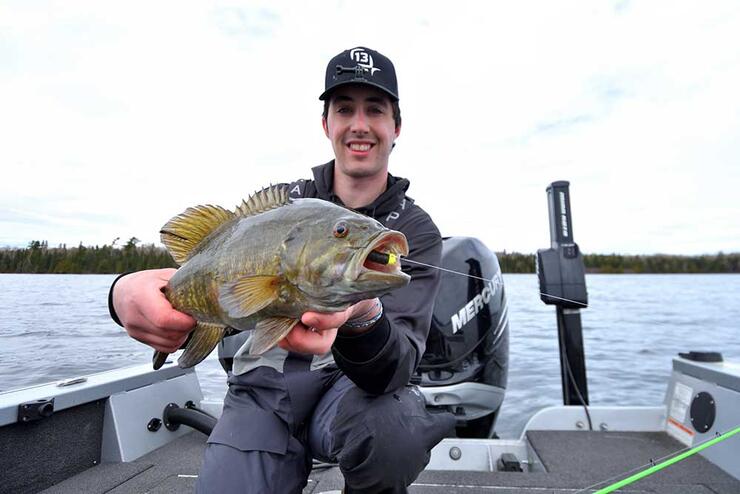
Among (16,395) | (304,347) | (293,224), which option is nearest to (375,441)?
(304,347)

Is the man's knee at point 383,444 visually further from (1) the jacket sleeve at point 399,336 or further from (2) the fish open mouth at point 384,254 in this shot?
(2) the fish open mouth at point 384,254

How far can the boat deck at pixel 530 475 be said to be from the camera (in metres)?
3.53

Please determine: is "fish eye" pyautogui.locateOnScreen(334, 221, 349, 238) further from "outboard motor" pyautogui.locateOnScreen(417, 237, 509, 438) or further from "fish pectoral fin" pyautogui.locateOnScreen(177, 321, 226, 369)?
"outboard motor" pyautogui.locateOnScreen(417, 237, 509, 438)

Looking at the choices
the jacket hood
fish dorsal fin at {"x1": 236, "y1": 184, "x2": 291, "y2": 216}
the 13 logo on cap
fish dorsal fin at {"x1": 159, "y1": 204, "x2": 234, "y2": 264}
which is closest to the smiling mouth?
the jacket hood

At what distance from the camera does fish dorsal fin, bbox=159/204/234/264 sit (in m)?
2.28

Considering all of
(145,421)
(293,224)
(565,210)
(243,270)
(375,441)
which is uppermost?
(565,210)

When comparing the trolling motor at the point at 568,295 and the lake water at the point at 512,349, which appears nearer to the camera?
the trolling motor at the point at 568,295

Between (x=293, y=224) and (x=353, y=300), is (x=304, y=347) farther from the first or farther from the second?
(x=293, y=224)

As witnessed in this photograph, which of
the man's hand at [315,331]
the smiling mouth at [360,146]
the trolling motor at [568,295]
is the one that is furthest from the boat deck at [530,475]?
the smiling mouth at [360,146]

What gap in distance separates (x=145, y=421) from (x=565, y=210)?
461cm

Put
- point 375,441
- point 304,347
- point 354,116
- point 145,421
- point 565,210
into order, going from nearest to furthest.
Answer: point 304,347
point 375,441
point 354,116
point 145,421
point 565,210

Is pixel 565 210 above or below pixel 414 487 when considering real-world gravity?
above

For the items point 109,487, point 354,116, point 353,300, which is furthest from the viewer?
point 109,487

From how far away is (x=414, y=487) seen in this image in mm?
3615
